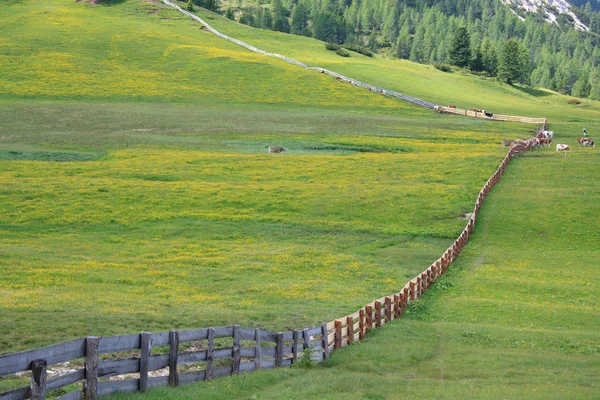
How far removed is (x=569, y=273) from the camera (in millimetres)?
38969

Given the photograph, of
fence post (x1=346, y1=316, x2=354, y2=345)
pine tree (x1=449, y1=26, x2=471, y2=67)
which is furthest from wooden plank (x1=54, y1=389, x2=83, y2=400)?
pine tree (x1=449, y1=26, x2=471, y2=67)

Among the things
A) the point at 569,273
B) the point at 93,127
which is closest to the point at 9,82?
the point at 93,127

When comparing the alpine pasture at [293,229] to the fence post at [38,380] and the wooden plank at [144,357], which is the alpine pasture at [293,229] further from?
the fence post at [38,380]

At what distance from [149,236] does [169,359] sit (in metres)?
29.1

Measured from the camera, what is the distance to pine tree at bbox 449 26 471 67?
189 metres

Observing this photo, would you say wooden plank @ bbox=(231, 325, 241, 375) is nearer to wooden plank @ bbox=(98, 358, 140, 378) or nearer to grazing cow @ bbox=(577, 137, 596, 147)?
wooden plank @ bbox=(98, 358, 140, 378)

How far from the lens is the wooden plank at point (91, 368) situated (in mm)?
12805

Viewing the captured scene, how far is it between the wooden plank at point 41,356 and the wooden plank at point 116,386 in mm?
869

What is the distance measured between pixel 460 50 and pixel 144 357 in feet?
616

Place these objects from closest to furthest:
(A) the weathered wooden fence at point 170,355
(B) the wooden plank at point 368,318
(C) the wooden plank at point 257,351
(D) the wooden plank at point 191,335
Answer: (A) the weathered wooden fence at point 170,355, (D) the wooden plank at point 191,335, (C) the wooden plank at point 257,351, (B) the wooden plank at point 368,318

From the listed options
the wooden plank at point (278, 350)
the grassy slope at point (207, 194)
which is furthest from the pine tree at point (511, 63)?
the wooden plank at point (278, 350)

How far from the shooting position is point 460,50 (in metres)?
192

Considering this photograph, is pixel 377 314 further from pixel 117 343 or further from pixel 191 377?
pixel 117 343

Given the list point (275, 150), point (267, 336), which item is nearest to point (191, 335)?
point (267, 336)
